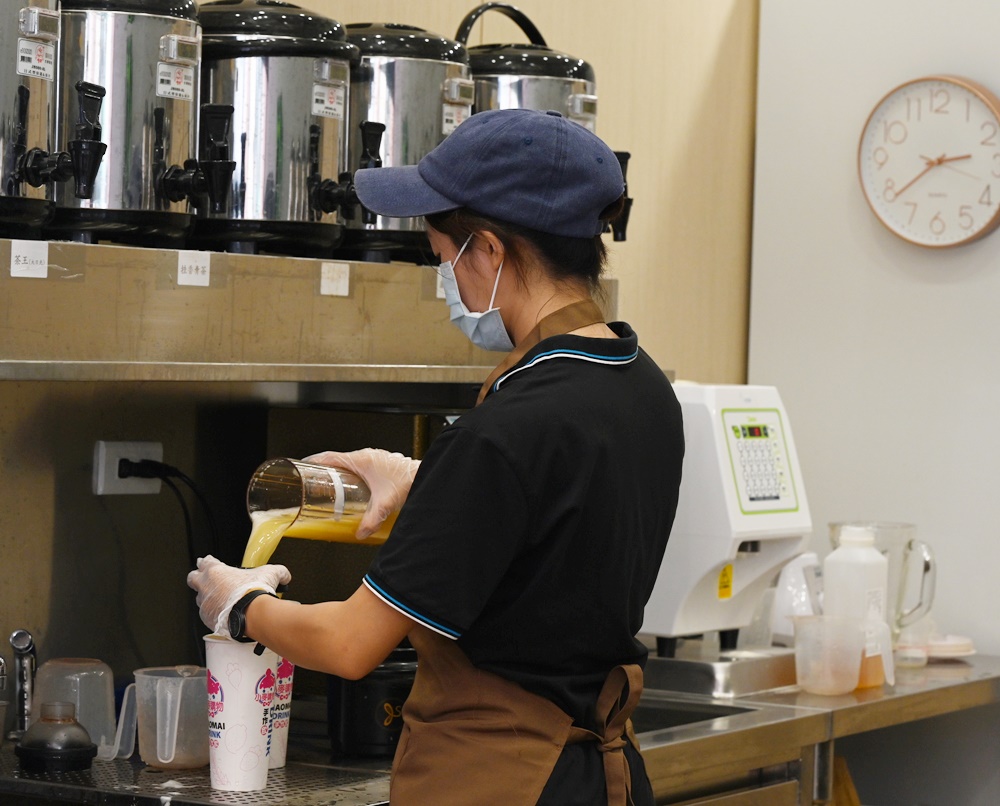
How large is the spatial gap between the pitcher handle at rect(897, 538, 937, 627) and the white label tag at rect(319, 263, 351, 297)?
1.61 meters

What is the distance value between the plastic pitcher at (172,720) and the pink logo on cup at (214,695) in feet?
0.33

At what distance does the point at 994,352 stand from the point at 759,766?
4.77 ft

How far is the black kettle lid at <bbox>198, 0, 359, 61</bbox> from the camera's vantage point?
2.16 metres

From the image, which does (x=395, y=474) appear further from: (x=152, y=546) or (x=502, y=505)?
(x=152, y=546)

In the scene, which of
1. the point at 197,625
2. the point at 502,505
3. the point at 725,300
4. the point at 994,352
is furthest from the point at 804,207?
the point at 502,505

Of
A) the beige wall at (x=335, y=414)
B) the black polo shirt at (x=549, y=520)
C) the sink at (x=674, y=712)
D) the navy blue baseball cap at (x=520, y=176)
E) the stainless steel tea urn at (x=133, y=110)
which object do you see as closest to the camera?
the black polo shirt at (x=549, y=520)

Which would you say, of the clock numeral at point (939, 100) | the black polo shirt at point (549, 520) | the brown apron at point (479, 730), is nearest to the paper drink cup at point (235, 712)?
the brown apron at point (479, 730)

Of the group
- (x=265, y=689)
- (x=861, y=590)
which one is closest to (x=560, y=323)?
(x=265, y=689)

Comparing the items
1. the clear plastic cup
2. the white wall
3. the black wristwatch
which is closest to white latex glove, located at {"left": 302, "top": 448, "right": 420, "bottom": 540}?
the clear plastic cup

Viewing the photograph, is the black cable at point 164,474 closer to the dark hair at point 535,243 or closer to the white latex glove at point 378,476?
the white latex glove at point 378,476

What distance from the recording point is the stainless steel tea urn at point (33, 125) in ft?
6.04

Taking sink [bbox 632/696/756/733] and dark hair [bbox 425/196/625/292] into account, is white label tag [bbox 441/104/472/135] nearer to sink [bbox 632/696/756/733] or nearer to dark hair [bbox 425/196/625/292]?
dark hair [bbox 425/196/625/292]

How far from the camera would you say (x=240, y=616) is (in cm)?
160

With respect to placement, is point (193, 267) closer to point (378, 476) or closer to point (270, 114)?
point (270, 114)
